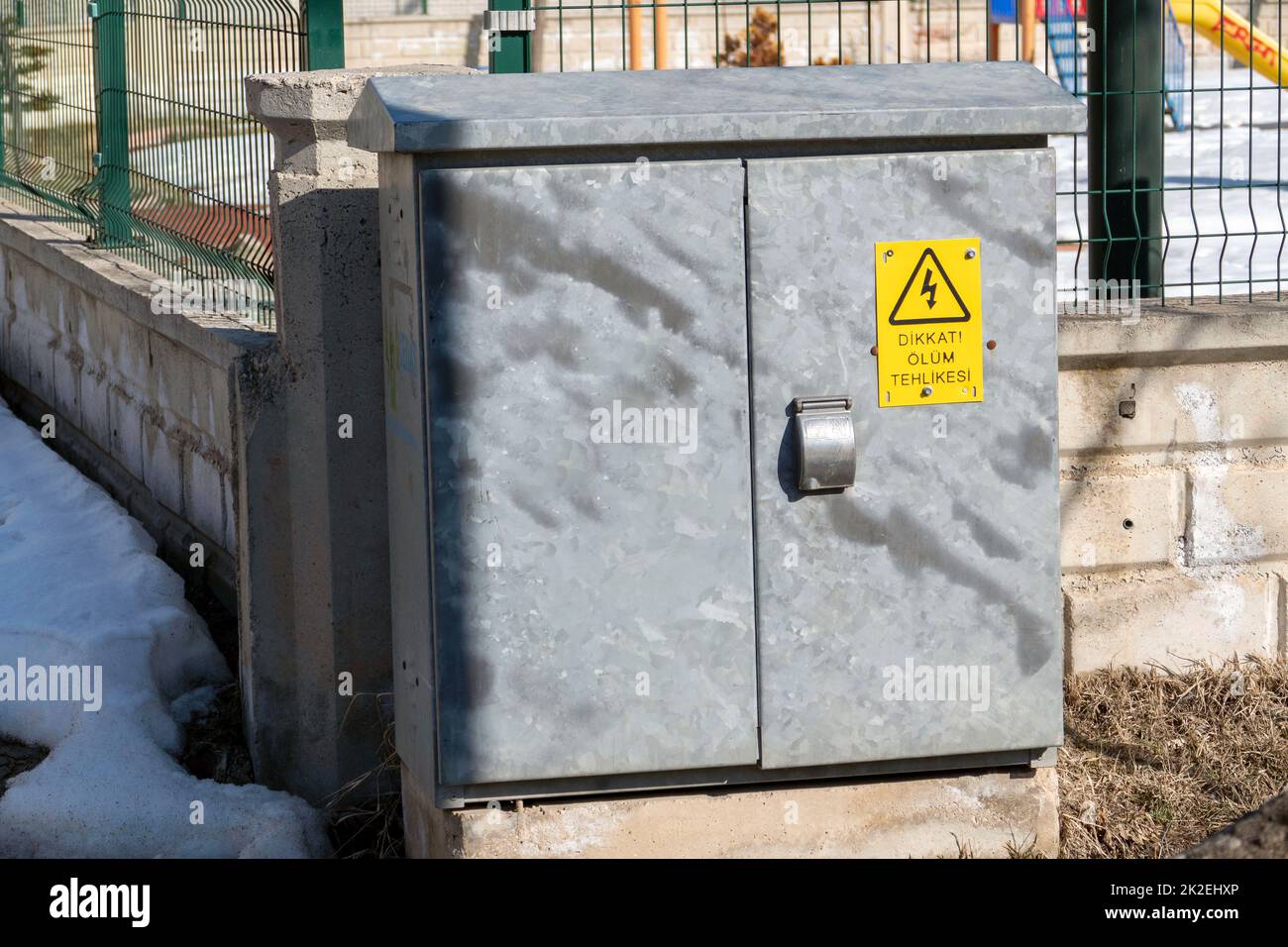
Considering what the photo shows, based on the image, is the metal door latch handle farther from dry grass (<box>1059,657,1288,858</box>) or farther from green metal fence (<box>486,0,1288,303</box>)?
dry grass (<box>1059,657,1288,858</box>)

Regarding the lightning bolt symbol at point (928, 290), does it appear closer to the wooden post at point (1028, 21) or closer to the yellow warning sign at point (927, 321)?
the yellow warning sign at point (927, 321)

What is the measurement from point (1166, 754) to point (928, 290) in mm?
1761

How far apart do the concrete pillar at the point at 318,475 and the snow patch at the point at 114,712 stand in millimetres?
225

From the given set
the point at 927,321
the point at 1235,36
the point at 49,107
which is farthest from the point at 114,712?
the point at 1235,36

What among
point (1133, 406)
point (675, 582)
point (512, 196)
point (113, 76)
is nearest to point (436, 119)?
point (512, 196)

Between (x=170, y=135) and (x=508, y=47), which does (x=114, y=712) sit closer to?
(x=508, y=47)

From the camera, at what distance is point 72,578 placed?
5.33 m

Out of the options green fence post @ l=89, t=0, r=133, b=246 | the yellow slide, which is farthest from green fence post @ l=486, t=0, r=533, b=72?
the yellow slide

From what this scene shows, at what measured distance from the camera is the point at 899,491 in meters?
3.56

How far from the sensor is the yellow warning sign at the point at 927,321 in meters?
3.48

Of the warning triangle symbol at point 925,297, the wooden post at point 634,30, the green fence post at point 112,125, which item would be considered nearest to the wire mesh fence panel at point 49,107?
the green fence post at point 112,125

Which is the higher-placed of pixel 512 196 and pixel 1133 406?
pixel 512 196

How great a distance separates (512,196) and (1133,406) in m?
2.25
